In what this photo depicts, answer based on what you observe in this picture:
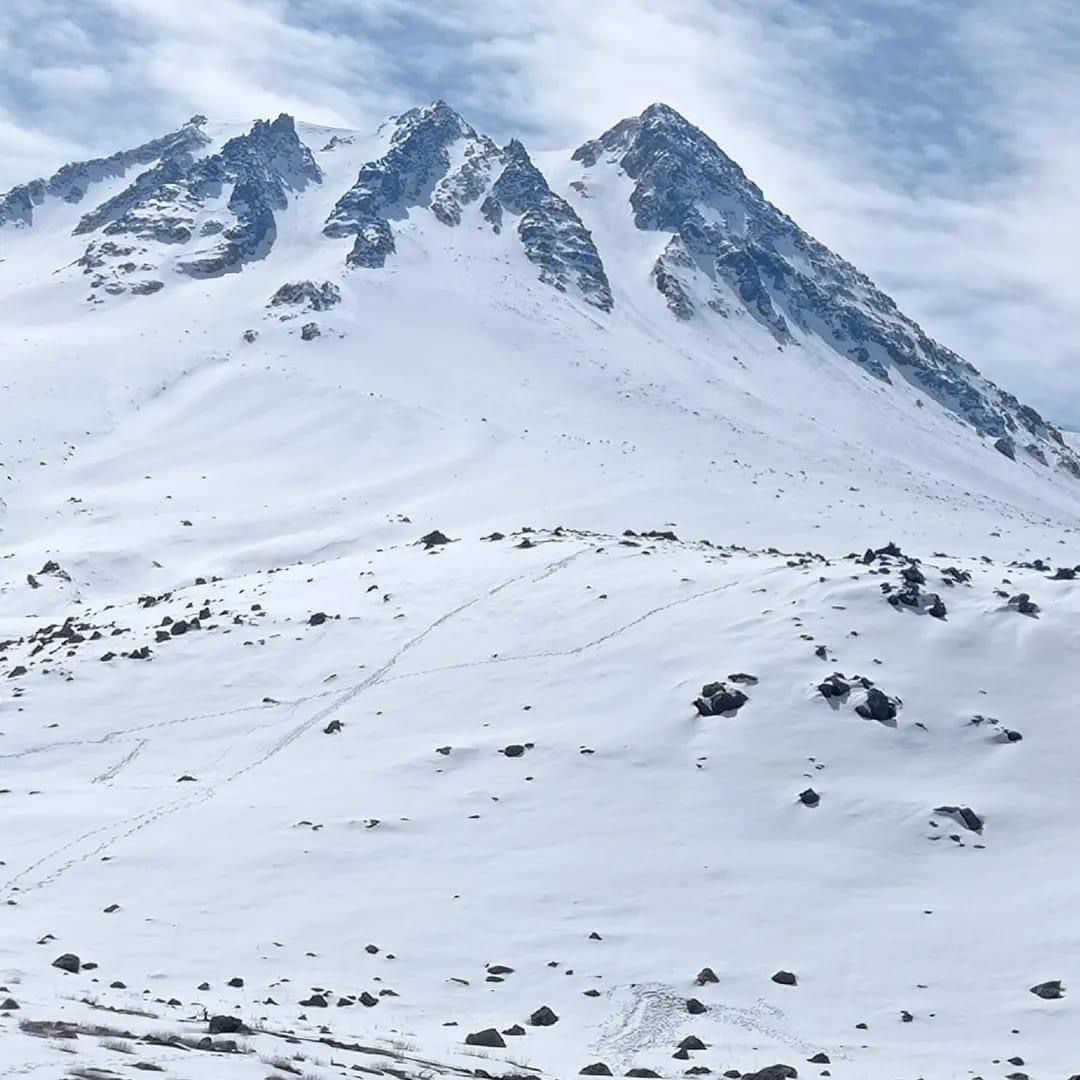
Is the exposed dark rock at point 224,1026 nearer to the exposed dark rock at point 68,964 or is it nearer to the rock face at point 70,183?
the exposed dark rock at point 68,964

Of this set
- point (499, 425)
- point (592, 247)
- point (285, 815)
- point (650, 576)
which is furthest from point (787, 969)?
point (592, 247)

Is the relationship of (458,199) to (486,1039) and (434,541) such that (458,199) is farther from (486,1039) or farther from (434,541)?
(486,1039)

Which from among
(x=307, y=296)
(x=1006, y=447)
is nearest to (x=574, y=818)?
(x=307, y=296)

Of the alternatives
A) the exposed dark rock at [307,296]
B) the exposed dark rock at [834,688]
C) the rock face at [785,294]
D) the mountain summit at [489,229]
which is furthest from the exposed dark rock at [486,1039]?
the rock face at [785,294]

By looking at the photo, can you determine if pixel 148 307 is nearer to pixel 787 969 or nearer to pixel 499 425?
pixel 499 425

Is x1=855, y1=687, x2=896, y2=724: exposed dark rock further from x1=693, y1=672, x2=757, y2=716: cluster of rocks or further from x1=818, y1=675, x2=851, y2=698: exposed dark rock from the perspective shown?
x1=693, y1=672, x2=757, y2=716: cluster of rocks
